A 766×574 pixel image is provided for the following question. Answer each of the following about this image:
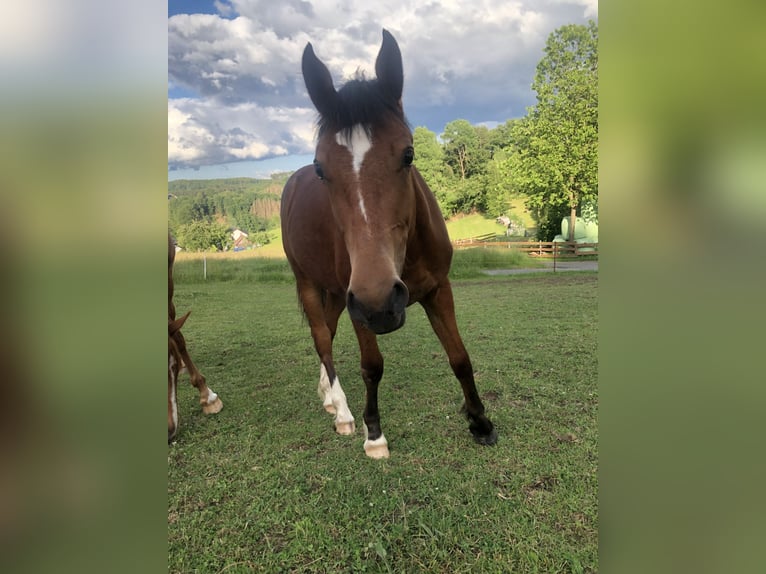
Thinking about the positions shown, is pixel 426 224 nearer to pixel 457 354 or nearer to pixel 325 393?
pixel 457 354

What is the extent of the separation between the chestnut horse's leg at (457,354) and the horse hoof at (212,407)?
2.13m

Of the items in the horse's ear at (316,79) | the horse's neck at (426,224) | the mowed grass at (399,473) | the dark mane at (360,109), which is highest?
the horse's ear at (316,79)

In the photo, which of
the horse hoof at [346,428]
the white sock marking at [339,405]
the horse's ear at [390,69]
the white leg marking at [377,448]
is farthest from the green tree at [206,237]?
the horse's ear at [390,69]

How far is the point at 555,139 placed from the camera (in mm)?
8031

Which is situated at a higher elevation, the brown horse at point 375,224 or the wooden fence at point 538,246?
the wooden fence at point 538,246

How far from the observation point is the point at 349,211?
5.57 feet

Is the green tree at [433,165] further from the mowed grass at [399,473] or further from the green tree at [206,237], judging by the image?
the mowed grass at [399,473]

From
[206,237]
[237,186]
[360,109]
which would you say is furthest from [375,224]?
[206,237]

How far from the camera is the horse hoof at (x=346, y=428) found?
2.88m

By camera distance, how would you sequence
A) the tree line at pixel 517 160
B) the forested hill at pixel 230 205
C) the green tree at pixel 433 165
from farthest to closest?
1. the green tree at pixel 433 165
2. the tree line at pixel 517 160
3. the forested hill at pixel 230 205

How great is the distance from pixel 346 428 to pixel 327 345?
746 mm

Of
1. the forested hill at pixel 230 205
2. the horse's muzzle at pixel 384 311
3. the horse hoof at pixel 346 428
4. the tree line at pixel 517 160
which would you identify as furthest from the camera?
the tree line at pixel 517 160

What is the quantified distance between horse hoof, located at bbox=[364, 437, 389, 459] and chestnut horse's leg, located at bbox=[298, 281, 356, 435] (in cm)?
39
